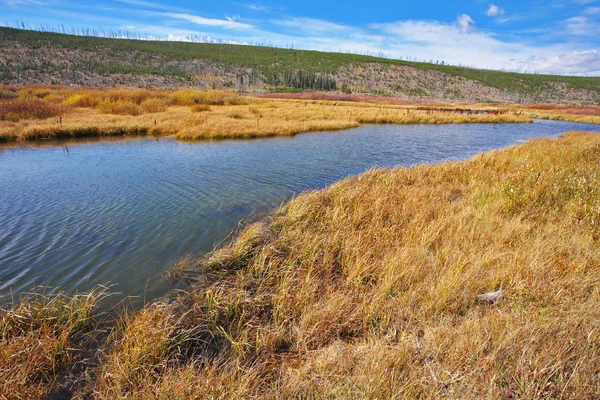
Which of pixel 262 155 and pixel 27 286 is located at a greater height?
pixel 262 155

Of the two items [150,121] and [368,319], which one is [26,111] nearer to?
[150,121]

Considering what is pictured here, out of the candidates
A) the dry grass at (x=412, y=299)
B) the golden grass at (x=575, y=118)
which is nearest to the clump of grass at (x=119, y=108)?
the dry grass at (x=412, y=299)

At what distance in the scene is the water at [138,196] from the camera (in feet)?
19.5

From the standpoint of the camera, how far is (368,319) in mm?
4004

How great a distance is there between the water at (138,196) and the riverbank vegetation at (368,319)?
1133 millimetres

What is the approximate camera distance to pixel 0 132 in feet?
60.6

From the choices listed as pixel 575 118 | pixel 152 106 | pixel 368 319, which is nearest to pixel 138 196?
pixel 368 319

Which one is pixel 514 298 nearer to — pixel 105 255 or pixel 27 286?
pixel 105 255

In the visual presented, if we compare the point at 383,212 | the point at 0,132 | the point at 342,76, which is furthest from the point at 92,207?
the point at 342,76

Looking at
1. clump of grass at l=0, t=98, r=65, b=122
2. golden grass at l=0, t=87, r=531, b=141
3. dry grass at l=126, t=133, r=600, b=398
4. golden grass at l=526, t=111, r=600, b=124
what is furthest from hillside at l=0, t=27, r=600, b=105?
dry grass at l=126, t=133, r=600, b=398

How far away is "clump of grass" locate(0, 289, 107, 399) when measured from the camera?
3.12 meters

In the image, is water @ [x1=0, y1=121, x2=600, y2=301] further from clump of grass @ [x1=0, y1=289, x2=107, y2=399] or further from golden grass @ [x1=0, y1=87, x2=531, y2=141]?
golden grass @ [x1=0, y1=87, x2=531, y2=141]

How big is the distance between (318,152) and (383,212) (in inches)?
434

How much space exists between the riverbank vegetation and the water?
113 cm
